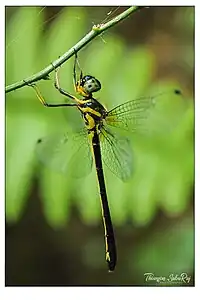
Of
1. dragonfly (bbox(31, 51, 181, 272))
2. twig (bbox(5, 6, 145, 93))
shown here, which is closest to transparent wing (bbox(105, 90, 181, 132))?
dragonfly (bbox(31, 51, 181, 272))

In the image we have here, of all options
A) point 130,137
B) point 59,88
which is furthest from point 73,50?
point 130,137

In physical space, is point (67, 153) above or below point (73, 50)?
below

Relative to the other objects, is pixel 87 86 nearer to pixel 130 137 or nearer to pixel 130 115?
pixel 130 115

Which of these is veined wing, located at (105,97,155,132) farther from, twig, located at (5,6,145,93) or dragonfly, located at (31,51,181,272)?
twig, located at (5,6,145,93)

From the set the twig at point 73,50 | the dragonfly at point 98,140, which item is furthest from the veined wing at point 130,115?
the twig at point 73,50

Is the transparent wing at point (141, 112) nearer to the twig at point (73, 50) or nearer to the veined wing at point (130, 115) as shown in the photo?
the veined wing at point (130, 115)

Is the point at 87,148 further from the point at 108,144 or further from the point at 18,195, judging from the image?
the point at 18,195
